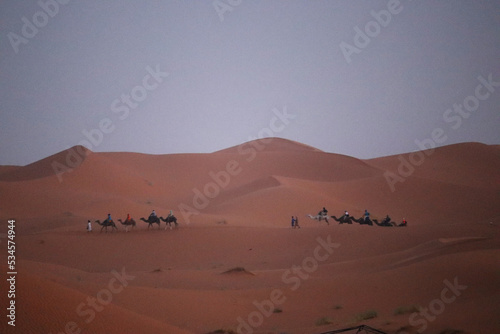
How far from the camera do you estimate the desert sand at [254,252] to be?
33.8ft

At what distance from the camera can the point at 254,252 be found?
2695cm

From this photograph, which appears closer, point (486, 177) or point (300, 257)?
point (300, 257)

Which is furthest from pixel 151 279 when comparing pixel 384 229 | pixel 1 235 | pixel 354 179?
pixel 354 179

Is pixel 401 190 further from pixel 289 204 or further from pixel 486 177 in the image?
pixel 486 177

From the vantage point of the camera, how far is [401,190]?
54688 mm

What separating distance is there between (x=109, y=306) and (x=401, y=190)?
49.2m

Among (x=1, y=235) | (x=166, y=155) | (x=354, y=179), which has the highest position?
(x=166, y=155)

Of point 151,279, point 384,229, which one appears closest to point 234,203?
point 384,229

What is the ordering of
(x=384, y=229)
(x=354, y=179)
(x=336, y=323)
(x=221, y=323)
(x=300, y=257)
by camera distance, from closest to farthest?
1. (x=336, y=323)
2. (x=221, y=323)
3. (x=300, y=257)
4. (x=384, y=229)
5. (x=354, y=179)

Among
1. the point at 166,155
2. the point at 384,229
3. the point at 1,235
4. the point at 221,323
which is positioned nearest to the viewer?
the point at 221,323

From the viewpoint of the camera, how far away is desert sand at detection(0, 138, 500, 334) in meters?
10.3

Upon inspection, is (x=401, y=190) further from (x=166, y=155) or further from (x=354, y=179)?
(x=166, y=155)

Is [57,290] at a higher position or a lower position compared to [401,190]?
lower

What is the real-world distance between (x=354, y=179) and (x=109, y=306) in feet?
177
